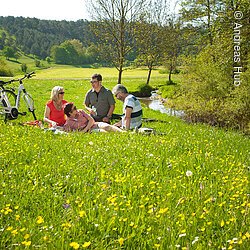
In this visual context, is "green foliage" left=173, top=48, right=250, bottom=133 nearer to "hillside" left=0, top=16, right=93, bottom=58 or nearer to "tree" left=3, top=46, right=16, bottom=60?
"tree" left=3, top=46, right=16, bottom=60

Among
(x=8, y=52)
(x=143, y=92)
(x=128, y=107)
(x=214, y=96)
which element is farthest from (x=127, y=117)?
(x=8, y=52)

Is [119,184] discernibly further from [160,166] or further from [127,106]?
[127,106]

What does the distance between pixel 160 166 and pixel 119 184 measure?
1.30 metres

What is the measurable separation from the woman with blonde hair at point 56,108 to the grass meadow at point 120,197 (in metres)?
3.07

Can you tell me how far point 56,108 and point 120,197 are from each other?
→ 6905mm

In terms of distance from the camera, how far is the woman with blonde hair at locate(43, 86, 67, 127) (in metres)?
10.7

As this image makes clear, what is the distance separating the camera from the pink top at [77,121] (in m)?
10.2

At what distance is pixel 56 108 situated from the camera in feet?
35.7

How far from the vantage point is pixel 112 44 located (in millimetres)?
36094

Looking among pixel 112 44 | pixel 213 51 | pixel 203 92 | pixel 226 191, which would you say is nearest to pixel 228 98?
pixel 203 92

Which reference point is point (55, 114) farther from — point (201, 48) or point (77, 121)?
point (201, 48)

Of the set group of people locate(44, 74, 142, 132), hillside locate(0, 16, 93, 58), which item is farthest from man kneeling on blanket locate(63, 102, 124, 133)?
hillside locate(0, 16, 93, 58)

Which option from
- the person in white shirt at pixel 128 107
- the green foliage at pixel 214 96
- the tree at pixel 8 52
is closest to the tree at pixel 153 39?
the green foliage at pixel 214 96

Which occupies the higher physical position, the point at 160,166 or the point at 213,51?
the point at 213,51
